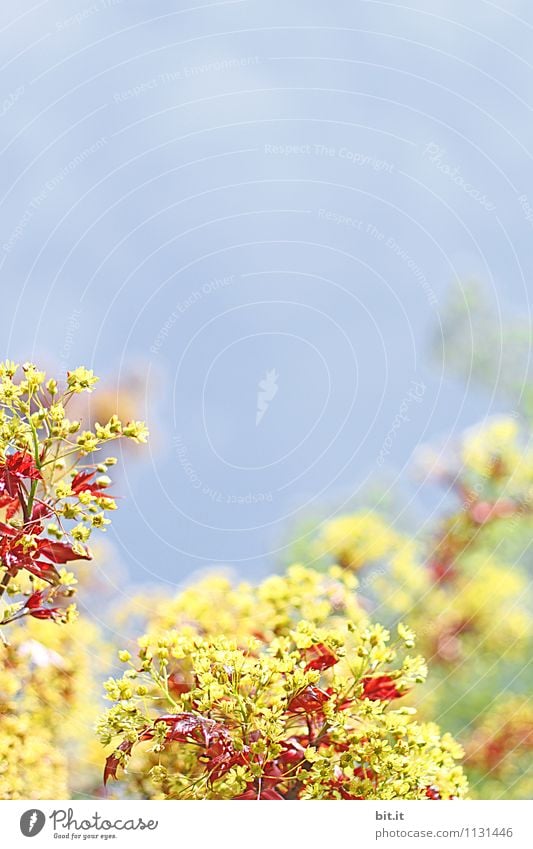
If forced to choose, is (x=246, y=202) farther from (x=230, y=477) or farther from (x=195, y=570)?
(x=195, y=570)

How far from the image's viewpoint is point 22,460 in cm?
155

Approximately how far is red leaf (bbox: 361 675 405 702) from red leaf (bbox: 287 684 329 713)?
0.11m

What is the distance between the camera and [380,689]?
1.67m

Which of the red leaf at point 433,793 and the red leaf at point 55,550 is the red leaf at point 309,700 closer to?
the red leaf at point 433,793

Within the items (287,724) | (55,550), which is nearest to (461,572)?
(287,724)

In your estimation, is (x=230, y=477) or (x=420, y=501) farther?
(x=420, y=501)

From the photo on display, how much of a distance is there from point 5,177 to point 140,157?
0.47 m

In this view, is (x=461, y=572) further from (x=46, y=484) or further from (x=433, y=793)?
(x=46, y=484)

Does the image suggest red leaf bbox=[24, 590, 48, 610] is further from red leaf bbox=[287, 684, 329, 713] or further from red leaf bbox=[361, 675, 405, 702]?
red leaf bbox=[361, 675, 405, 702]

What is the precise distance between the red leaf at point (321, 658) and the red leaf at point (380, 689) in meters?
0.09

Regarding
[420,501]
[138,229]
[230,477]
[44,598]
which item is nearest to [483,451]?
[420,501]

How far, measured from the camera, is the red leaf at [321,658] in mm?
1629
